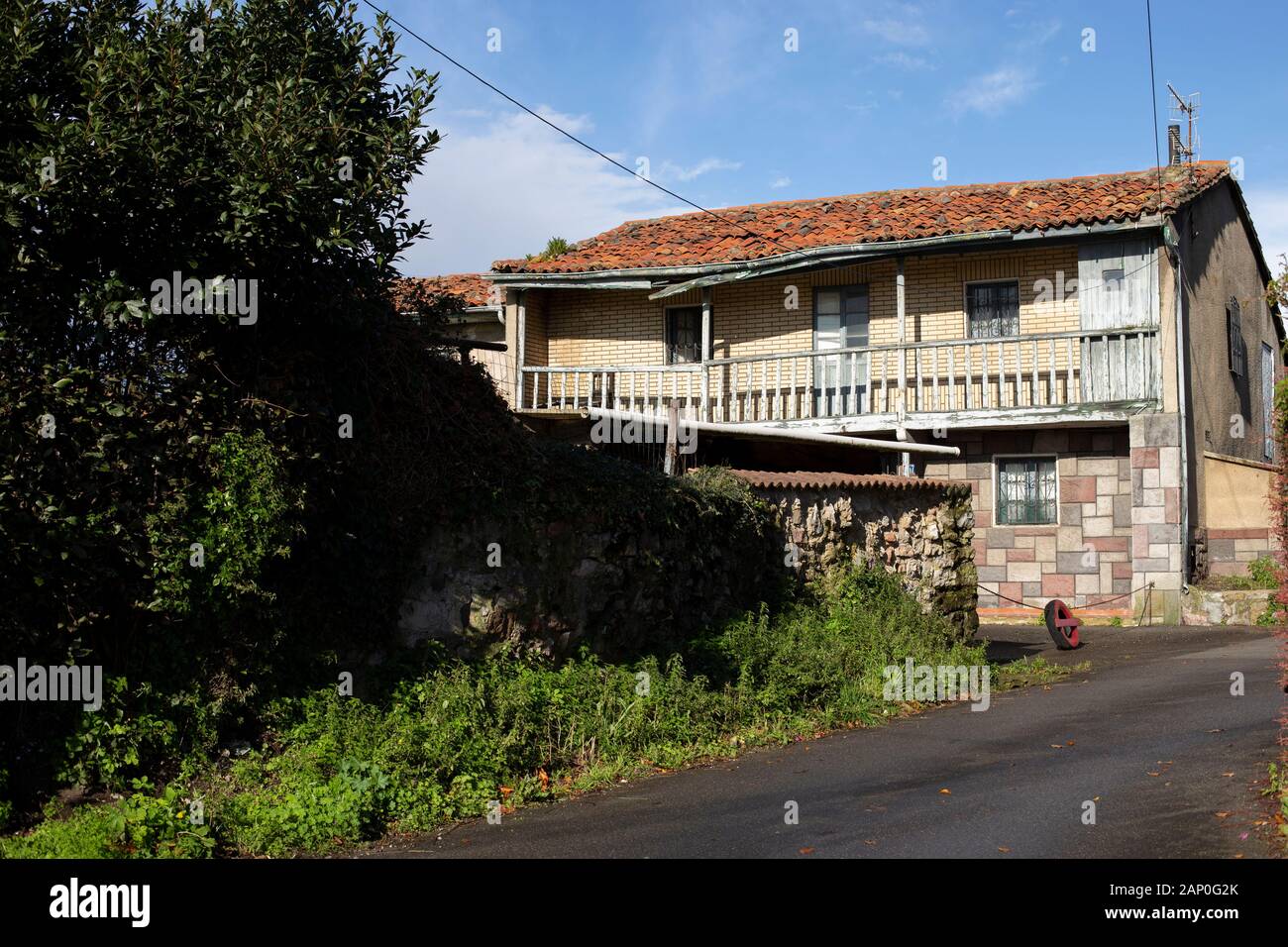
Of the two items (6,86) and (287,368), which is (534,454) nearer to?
(287,368)

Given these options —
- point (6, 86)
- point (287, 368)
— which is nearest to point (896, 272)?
point (287, 368)

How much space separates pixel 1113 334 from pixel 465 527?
519 inches

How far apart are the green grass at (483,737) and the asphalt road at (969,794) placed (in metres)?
0.34

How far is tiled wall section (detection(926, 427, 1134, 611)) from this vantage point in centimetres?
1891

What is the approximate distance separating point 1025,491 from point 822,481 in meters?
8.07

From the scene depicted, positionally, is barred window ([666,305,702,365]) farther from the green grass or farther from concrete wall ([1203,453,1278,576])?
the green grass

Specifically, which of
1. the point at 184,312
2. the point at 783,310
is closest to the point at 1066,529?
the point at 783,310

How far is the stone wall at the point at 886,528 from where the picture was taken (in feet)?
41.5

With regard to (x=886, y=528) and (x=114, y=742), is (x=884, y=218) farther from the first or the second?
(x=114, y=742)

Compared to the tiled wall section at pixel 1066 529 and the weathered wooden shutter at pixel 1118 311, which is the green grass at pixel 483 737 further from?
the weathered wooden shutter at pixel 1118 311

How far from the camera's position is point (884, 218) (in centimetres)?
2123

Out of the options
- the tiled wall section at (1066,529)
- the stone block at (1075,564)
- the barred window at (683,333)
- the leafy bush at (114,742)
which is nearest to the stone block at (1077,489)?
the tiled wall section at (1066,529)

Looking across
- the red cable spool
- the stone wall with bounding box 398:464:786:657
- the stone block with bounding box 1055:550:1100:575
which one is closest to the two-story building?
the stone block with bounding box 1055:550:1100:575

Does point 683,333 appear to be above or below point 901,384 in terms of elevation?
above
